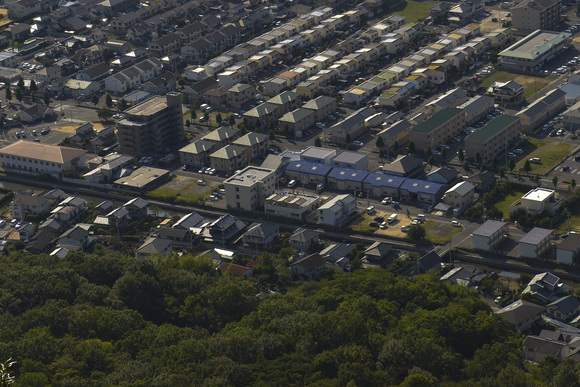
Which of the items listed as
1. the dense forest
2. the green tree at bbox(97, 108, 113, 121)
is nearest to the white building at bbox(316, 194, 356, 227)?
the dense forest

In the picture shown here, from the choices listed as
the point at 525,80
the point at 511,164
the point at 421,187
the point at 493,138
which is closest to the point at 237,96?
the point at 493,138

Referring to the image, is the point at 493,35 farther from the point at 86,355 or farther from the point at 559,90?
the point at 86,355

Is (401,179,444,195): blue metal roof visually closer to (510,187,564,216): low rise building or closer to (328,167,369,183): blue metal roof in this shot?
(328,167,369,183): blue metal roof

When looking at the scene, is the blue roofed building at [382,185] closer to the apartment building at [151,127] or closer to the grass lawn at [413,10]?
the apartment building at [151,127]

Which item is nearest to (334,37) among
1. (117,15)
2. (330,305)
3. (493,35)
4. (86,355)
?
(493,35)

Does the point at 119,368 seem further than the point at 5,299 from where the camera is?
No

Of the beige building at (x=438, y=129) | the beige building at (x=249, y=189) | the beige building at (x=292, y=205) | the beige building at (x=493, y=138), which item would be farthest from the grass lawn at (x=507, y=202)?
the beige building at (x=249, y=189)
